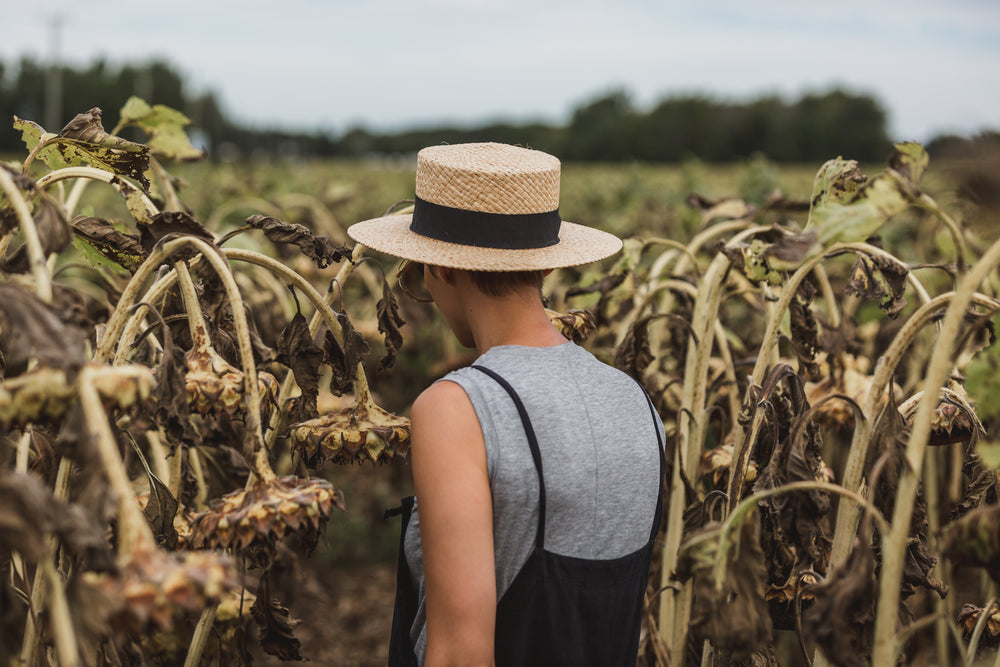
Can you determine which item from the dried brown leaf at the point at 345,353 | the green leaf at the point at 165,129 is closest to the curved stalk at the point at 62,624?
the dried brown leaf at the point at 345,353

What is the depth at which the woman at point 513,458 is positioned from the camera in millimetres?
1320

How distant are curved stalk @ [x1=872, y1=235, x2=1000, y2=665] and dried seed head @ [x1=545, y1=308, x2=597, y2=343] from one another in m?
0.83

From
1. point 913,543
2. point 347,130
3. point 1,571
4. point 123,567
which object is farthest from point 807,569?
point 347,130

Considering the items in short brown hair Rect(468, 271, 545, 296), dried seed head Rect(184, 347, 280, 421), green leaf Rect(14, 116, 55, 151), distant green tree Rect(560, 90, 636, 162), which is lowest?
distant green tree Rect(560, 90, 636, 162)

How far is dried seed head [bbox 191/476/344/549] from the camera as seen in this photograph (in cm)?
116

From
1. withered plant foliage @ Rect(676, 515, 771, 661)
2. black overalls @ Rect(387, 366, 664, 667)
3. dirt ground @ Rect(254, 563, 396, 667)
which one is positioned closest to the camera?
withered plant foliage @ Rect(676, 515, 771, 661)

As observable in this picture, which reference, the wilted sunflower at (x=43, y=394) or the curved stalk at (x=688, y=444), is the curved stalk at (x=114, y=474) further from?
the curved stalk at (x=688, y=444)

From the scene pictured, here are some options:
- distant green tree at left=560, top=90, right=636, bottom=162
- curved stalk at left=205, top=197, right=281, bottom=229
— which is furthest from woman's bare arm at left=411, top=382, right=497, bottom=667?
distant green tree at left=560, top=90, right=636, bottom=162

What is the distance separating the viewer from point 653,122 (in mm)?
46844

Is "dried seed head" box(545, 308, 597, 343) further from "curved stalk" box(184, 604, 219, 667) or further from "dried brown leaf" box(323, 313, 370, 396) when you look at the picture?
"curved stalk" box(184, 604, 219, 667)

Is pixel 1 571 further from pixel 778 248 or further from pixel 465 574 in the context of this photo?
pixel 778 248

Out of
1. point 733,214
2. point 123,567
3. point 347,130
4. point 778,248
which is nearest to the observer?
point 123,567

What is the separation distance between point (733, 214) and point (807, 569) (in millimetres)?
1270

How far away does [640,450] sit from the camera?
1.48 meters
